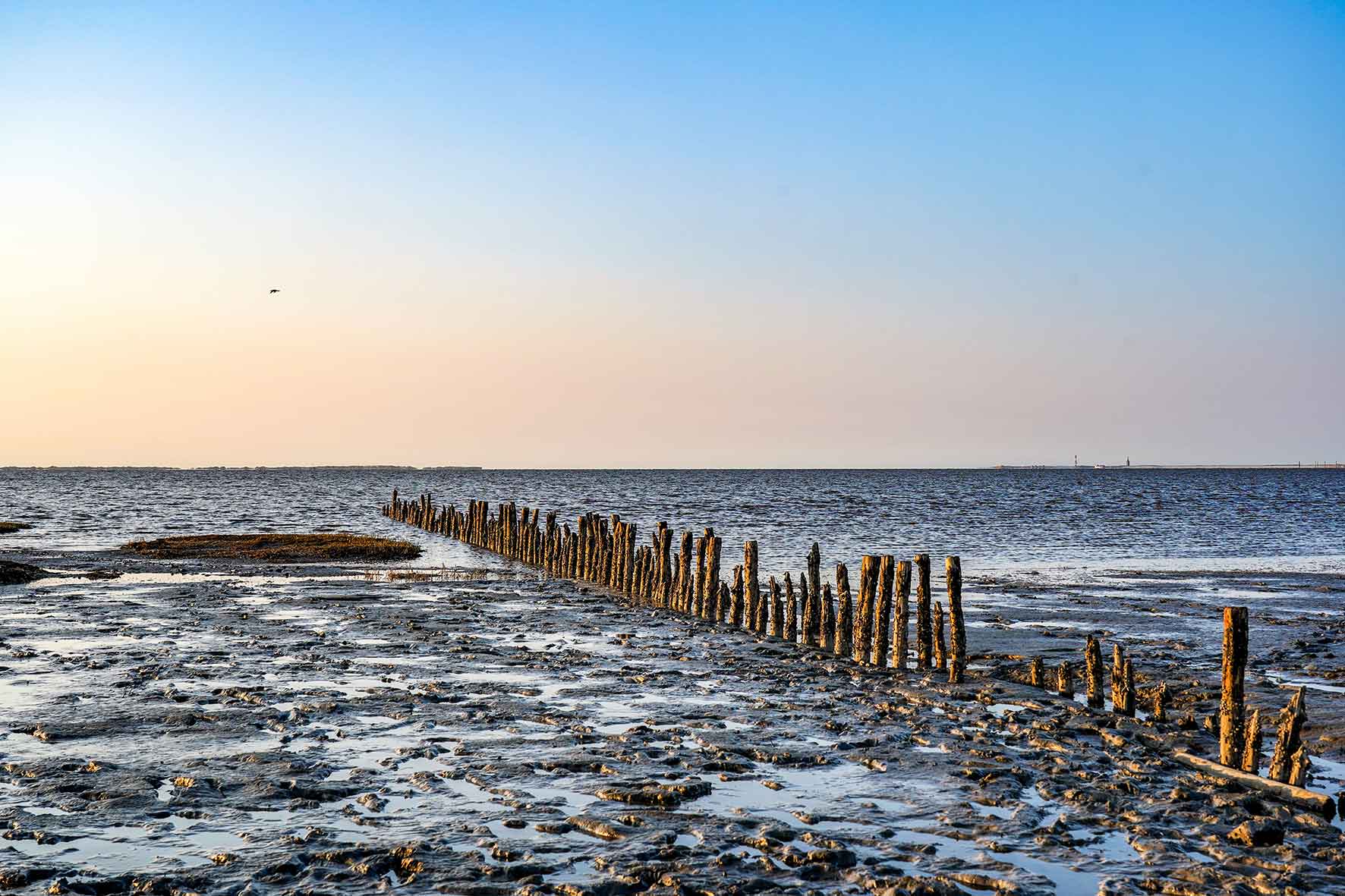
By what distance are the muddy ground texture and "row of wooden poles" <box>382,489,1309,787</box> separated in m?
0.49

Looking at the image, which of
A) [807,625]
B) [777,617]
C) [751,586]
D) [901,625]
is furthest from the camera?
[751,586]

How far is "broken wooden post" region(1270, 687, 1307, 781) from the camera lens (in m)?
9.22

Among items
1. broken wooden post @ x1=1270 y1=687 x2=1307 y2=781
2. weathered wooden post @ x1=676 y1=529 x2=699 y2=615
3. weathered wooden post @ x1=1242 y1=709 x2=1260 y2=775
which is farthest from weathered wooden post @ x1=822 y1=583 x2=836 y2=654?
broken wooden post @ x1=1270 y1=687 x2=1307 y2=781

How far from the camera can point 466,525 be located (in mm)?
47438

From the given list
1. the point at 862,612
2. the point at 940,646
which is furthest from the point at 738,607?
the point at 940,646

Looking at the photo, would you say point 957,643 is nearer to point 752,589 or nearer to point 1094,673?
point 1094,673

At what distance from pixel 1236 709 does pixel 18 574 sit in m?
25.9

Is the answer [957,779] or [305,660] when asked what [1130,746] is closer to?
[957,779]

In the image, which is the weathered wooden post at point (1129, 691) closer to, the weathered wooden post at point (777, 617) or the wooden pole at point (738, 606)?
the weathered wooden post at point (777, 617)

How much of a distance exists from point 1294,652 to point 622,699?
10237 mm

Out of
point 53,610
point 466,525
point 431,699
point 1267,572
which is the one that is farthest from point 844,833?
point 466,525

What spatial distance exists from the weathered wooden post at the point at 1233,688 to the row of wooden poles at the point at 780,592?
161 inches

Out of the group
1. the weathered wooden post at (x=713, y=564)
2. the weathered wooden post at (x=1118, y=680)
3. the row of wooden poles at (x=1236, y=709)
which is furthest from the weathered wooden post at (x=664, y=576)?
the weathered wooden post at (x=1118, y=680)

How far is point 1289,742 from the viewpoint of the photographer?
9.29 meters
